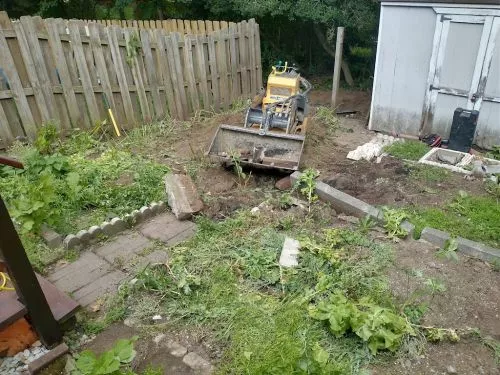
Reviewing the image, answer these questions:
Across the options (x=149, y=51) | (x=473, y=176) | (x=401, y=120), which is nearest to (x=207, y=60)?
(x=149, y=51)

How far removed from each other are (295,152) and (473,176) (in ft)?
9.61

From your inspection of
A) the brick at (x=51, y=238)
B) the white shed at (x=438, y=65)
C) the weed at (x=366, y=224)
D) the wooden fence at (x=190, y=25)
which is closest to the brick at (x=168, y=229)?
the brick at (x=51, y=238)

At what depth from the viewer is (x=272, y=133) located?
20.5ft

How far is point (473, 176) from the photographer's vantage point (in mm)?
6328

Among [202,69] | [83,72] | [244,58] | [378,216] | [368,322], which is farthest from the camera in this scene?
[244,58]

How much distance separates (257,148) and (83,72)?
11.4ft

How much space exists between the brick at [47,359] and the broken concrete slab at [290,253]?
7.14 feet

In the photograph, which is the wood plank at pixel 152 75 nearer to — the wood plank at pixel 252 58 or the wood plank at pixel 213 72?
the wood plank at pixel 213 72

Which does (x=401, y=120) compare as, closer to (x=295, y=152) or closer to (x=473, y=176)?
(x=473, y=176)

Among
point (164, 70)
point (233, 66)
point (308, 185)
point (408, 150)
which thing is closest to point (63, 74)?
point (164, 70)

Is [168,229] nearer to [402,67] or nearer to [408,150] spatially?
[408,150]

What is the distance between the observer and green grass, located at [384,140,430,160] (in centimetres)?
727

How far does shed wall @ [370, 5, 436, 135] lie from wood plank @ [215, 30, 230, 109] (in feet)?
11.5

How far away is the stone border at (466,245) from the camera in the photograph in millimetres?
4418
